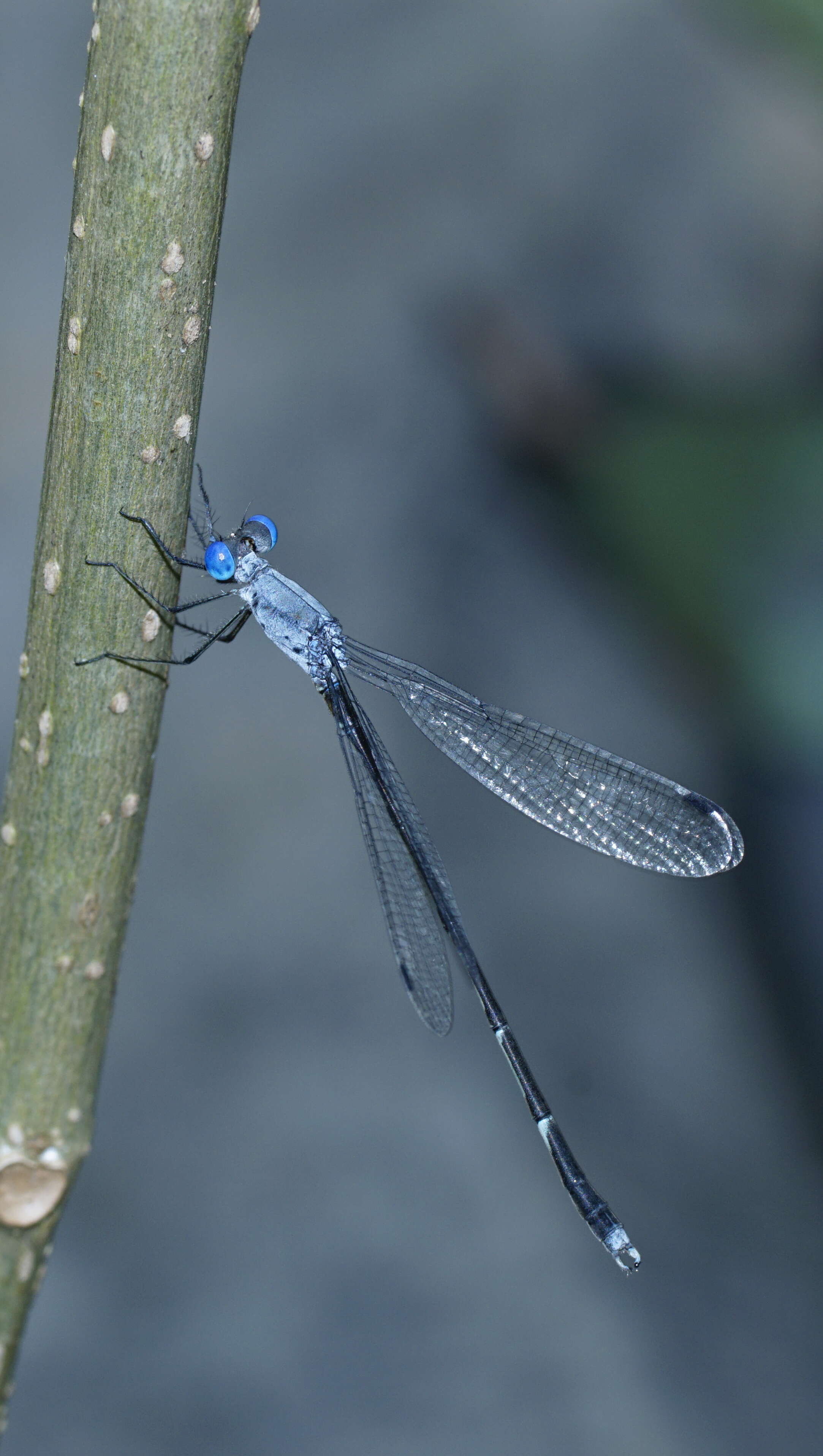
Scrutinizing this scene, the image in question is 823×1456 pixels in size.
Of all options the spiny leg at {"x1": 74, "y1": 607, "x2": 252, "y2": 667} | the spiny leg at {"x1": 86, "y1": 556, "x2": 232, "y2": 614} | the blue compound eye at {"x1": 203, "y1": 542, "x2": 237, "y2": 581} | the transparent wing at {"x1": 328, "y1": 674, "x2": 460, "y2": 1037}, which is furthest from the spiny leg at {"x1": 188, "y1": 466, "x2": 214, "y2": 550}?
the spiny leg at {"x1": 86, "y1": 556, "x2": 232, "y2": 614}

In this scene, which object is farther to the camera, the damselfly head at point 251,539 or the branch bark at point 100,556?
the damselfly head at point 251,539

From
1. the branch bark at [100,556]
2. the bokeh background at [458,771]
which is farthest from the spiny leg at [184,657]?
the bokeh background at [458,771]

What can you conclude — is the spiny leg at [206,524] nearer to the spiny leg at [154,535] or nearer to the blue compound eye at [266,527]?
the blue compound eye at [266,527]

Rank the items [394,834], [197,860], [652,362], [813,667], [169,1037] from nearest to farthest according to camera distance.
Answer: [394,834] < [813,667] < [169,1037] < [197,860] < [652,362]

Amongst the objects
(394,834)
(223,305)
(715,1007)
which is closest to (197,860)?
(394,834)

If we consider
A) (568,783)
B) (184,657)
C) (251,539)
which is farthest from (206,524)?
(568,783)

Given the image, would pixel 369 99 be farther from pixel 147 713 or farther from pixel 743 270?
pixel 147 713

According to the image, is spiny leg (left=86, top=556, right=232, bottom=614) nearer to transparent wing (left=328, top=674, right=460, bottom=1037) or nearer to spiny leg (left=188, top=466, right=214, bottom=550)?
spiny leg (left=188, top=466, right=214, bottom=550)
